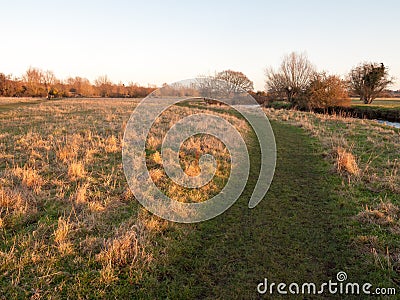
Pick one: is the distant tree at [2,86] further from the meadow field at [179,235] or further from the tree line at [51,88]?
the meadow field at [179,235]

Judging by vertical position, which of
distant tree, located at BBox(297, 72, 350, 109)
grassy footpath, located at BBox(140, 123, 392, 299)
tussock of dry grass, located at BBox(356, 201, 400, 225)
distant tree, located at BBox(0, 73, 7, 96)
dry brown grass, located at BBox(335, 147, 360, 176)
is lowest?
grassy footpath, located at BBox(140, 123, 392, 299)

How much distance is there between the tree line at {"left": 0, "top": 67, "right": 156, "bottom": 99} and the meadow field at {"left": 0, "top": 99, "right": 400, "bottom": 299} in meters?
61.6

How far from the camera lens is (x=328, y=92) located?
40.8 m

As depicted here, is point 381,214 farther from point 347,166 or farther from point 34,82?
point 34,82

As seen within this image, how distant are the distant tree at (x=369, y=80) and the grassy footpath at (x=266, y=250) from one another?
4967 centimetres

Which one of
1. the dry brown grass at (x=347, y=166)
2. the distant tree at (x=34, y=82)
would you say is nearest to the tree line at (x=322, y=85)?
the dry brown grass at (x=347, y=166)

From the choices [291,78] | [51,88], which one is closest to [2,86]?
[51,88]

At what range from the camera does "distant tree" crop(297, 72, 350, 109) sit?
4034cm


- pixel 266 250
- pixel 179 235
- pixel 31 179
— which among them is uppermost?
pixel 31 179

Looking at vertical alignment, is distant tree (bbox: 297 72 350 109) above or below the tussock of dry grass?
above

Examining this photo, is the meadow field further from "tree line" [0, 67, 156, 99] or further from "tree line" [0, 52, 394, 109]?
"tree line" [0, 67, 156, 99]

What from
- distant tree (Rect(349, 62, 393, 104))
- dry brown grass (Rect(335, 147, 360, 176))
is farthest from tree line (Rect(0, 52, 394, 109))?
dry brown grass (Rect(335, 147, 360, 176))

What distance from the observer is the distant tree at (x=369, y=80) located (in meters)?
47.1

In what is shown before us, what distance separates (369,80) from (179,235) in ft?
181
